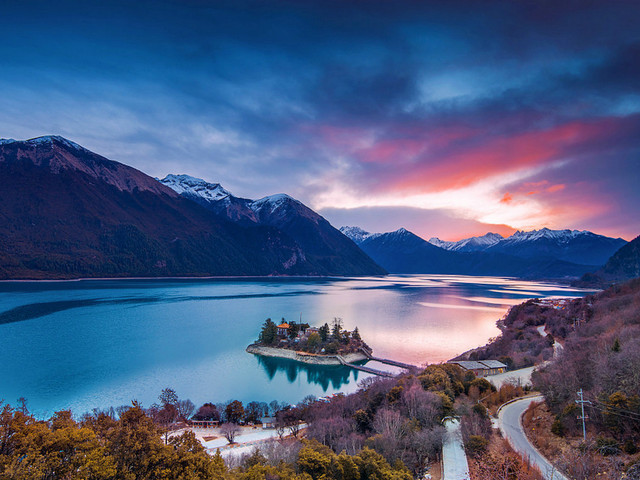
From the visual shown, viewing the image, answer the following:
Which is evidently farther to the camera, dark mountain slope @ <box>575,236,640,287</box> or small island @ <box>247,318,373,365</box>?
dark mountain slope @ <box>575,236,640,287</box>

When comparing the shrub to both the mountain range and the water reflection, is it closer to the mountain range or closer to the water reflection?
the water reflection

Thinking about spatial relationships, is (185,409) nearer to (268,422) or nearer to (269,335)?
(268,422)

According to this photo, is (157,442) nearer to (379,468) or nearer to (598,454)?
(379,468)

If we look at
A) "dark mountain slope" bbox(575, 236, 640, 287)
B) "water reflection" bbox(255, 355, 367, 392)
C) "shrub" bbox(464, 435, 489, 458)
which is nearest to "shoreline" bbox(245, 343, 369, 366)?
"water reflection" bbox(255, 355, 367, 392)

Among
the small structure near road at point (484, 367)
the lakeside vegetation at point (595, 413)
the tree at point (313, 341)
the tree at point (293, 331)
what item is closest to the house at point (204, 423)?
the lakeside vegetation at point (595, 413)

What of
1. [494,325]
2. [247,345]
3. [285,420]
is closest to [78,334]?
[247,345]

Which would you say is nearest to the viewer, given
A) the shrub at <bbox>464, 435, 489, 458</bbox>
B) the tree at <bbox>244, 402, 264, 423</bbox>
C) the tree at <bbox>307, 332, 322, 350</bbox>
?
the shrub at <bbox>464, 435, 489, 458</bbox>
